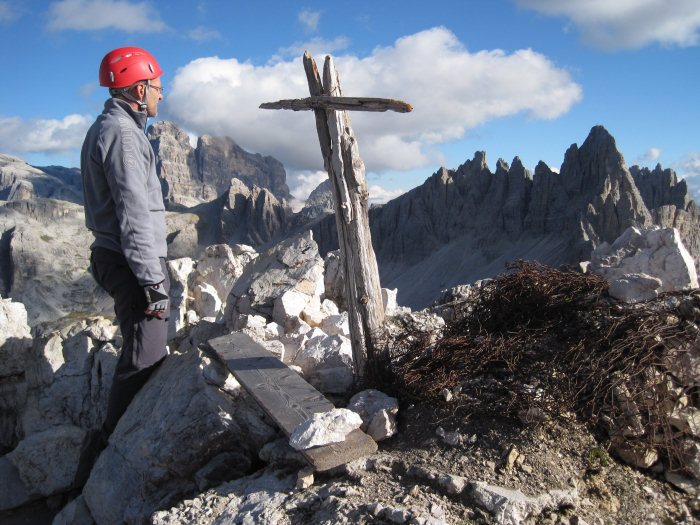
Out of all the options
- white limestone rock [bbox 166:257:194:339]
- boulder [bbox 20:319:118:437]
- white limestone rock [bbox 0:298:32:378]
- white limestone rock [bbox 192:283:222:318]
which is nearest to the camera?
boulder [bbox 20:319:118:437]

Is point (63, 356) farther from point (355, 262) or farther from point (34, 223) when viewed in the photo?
point (34, 223)

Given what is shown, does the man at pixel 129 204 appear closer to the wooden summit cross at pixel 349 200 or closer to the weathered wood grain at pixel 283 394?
the weathered wood grain at pixel 283 394

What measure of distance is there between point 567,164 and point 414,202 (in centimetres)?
3791

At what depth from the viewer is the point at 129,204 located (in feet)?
17.2

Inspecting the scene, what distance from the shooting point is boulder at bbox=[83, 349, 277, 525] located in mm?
5422

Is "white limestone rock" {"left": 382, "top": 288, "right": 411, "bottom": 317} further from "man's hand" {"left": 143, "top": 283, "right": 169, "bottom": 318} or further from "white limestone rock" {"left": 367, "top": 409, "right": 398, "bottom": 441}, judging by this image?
"man's hand" {"left": 143, "top": 283, "right": 169, "bottom": 318}

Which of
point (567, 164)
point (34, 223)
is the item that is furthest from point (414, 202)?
point (34, 223)

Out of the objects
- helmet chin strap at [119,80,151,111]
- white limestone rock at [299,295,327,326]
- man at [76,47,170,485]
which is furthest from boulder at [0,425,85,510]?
helmet chin strap at [119,80,151,111]

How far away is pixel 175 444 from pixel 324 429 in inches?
83.2

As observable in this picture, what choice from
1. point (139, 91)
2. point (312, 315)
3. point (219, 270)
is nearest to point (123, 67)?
point (139, 91)

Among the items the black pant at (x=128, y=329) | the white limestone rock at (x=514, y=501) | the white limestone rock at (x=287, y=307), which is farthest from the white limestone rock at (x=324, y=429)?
the white limestone rock at (x=287, y=307)

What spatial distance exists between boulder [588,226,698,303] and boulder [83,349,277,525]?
14.9 feet

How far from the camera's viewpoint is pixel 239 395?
19.2 ft

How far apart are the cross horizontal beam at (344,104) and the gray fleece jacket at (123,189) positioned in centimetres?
167
